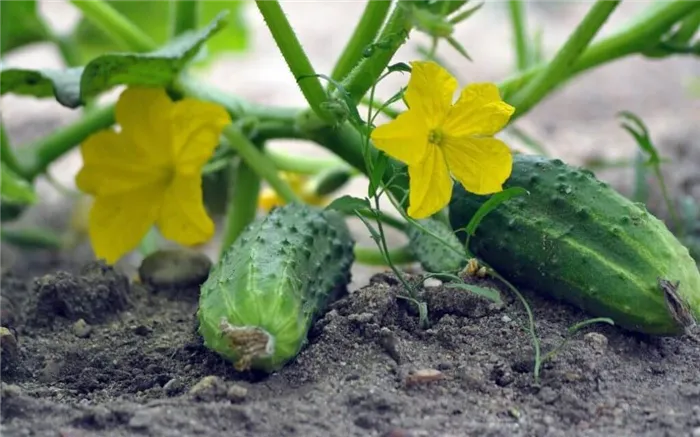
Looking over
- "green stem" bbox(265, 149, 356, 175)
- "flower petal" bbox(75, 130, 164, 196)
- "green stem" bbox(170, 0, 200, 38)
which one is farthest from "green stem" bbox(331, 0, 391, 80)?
"green stem" bbox(265, 149, 356, 175)

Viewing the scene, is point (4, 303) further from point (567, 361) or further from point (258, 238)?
point (567, 361)

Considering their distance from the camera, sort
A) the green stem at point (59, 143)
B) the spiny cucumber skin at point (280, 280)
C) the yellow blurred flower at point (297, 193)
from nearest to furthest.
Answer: the spiny cucumber skin at point (280, 280), the green stem at point (59, 143), the yellow blurred flower at point (297, 193)

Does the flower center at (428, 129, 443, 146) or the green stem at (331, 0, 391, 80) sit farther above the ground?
the green stem at (331, 0, 391, 80)

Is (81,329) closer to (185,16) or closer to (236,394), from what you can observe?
(236,394)

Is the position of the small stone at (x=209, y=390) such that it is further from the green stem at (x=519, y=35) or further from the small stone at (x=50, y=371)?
the green stem at (x=519, y=35)

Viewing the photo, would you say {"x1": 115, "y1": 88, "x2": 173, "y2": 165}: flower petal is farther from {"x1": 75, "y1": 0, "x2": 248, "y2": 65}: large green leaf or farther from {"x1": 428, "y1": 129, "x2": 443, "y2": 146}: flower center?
{"x1": 75, "y1": 0, "x2": 248, "y2": 65}: large green leaf

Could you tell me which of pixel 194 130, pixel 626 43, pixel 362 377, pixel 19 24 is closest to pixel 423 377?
pixel 362 377

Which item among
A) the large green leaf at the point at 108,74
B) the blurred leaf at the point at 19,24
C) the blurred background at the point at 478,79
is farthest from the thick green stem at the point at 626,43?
the blurred leaf at the point at 19,24
